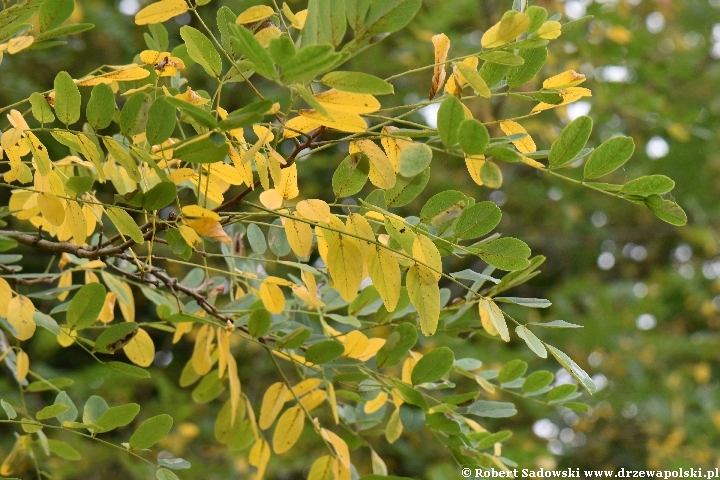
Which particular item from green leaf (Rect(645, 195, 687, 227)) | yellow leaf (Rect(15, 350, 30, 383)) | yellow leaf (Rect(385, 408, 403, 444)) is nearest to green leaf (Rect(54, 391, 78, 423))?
yellow leaf (Rect(15, 350, 30, 383))

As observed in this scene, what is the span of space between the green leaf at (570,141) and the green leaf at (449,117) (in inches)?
3.7

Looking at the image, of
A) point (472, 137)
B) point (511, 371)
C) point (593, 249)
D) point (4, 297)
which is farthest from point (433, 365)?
point (593, 249)

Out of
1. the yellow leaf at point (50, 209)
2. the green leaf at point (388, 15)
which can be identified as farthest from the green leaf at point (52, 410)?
the green leaf at point (388, 15)

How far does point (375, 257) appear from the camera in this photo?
0.50m

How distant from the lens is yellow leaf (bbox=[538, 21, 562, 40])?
0.44 meters

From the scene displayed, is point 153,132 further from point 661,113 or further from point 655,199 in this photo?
point 661,113

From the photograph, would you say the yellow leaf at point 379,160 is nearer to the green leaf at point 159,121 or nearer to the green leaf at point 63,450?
the green leaf at point 159,121

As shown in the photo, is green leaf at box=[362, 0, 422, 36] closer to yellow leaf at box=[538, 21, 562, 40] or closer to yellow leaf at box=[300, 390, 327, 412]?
yellow leaf at box=[538, 21, 562, 40]

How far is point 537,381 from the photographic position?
0.68 meters

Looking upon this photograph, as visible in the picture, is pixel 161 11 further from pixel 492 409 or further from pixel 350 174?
pixel 492 409

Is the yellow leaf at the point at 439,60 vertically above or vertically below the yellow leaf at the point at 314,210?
above

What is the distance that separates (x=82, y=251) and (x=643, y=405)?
208 cm

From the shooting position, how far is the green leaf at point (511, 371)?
70 cm

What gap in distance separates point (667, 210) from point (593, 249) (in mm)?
2331
